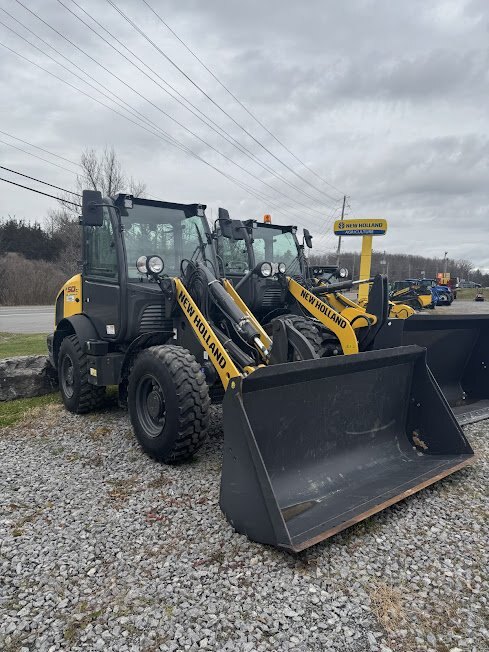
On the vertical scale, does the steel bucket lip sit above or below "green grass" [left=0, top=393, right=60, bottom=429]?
above

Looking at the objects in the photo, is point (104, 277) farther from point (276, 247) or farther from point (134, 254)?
point (276, 247)

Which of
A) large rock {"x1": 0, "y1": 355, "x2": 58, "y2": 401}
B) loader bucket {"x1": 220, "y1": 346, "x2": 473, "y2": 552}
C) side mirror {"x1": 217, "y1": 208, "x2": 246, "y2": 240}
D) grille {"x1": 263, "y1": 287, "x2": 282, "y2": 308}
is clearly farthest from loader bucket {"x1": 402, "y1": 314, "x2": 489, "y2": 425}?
large rock {"x1": 0, "y1": 355, "x2": 58, "y2": 401}

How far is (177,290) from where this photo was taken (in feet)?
16.6

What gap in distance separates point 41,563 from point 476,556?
8.93ft

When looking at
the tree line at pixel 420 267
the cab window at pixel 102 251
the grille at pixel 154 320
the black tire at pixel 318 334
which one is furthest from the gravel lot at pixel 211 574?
the tree line at pixel 420 267

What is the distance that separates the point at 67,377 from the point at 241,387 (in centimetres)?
386

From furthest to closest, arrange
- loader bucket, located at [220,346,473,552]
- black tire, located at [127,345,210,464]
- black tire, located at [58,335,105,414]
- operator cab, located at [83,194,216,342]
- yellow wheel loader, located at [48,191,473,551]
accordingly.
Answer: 1. black tire, located at [58,335,105,414]
2. operator cab, located at [83,194,216,342]
3. black tire, located at [127,345,210,464]
4. yellow wheel loader, located at [48,191,473,551]
5. loader bucket, located at [220,346,473,552]

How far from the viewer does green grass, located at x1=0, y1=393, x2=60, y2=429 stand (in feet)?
19.4

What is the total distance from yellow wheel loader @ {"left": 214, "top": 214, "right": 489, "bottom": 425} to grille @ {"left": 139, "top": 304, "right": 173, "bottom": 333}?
3.59ft

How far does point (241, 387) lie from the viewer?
3.30 m

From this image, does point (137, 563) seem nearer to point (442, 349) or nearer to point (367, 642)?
point (367, 642)

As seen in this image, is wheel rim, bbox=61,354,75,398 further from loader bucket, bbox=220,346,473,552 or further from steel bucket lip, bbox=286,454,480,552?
steel bucket lip, bbox=286,454,480,552

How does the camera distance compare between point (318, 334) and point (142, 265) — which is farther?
point (318, 334)

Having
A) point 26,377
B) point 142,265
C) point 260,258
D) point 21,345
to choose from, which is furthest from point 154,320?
point 21,345
